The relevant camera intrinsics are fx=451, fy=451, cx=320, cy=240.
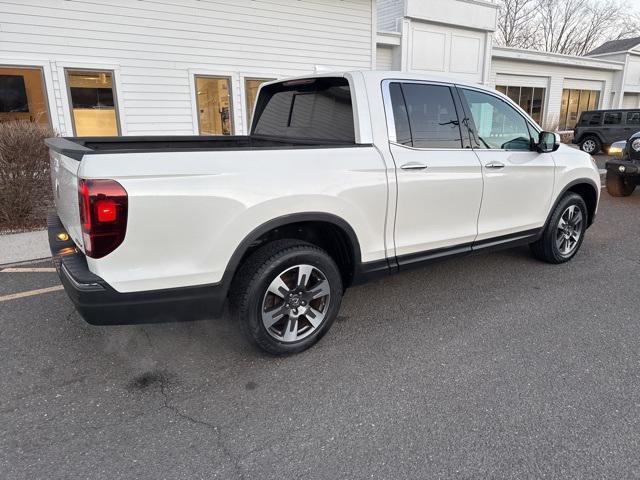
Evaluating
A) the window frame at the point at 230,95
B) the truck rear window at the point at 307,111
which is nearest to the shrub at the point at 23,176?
the truck rear window at the point at 307,111

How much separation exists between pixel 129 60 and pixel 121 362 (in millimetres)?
7929

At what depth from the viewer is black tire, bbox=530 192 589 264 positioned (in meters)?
4.68

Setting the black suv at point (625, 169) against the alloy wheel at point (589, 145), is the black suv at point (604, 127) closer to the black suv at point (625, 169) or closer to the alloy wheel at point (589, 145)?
the alloy wheel at point (589, 145)

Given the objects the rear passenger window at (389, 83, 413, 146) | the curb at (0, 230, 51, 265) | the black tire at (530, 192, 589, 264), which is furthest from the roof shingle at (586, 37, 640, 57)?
the curb at (0, 230, 51, 265)

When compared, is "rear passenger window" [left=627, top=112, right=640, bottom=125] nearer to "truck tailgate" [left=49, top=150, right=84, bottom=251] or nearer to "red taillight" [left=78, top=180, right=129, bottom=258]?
"truck tailgate" [left=49, top=150, right=84, bottom=251]

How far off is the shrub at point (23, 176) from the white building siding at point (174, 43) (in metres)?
2.92

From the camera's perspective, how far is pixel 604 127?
1698 centimetres

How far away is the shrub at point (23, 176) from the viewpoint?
19.6ft

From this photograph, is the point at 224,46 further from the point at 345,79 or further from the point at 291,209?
the point at 291,209

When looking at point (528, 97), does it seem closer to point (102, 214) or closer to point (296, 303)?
point (296, 303)

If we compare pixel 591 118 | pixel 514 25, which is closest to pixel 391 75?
pixel 591 118

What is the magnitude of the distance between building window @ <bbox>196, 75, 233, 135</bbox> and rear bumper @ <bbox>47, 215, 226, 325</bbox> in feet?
26.6

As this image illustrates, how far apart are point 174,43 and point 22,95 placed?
308 cm

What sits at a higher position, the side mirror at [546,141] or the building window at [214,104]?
the building window at [214,104]
